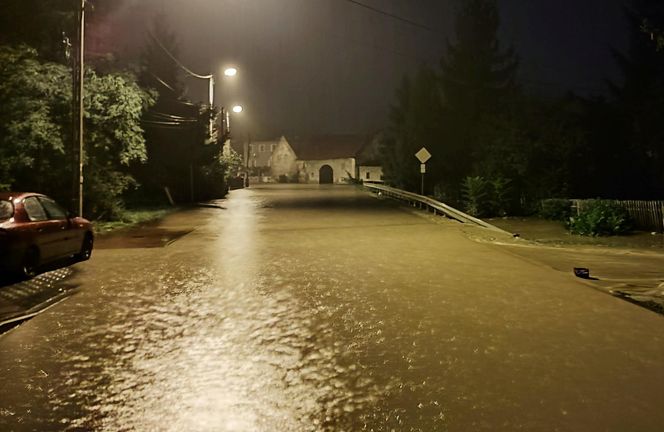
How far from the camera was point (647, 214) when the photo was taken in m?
19.3

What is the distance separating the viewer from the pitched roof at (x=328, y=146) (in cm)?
10262

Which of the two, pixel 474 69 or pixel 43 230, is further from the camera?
pixel 474 69

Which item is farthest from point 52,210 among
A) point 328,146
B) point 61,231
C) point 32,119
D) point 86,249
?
point 328,146

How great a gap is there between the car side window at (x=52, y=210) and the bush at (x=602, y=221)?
14.4 metres

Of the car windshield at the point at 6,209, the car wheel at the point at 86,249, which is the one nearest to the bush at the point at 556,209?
the car wheel at the point at 86,249

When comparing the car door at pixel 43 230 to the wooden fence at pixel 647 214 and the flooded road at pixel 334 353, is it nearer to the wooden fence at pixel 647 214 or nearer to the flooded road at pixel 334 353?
the flooded road at pixel 334 353

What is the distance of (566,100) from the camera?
2567cm

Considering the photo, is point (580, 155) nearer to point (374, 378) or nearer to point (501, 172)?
point (501, 172)

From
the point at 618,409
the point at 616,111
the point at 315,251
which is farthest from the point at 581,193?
the point at 618,409

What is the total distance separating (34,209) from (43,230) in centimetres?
53

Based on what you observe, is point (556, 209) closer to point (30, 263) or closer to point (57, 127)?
point (57, 127)

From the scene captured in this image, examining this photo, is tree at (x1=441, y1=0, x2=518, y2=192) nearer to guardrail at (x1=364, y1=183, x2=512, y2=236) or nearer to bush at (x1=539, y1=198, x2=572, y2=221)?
guardrail at (x1=364, y1=183, x2=512, y2=236)

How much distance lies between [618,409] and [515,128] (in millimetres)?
A: 23034

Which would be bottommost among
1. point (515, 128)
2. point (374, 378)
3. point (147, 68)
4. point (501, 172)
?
point (374, 378)
